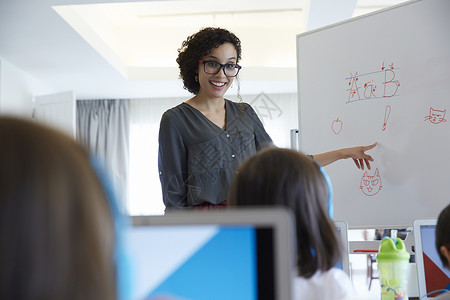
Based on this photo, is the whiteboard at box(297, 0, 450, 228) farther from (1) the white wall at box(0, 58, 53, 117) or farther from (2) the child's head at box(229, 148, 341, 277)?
(1) the white wall at box(0, 58, 53, 117)

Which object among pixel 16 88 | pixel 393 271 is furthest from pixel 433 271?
pixel 16 88

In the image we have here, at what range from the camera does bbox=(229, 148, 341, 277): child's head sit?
0.88 meters

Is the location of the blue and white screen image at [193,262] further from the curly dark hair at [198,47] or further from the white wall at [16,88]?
the white wall at [16,88]

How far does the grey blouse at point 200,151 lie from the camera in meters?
1.81

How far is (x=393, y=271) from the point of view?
1662 mm

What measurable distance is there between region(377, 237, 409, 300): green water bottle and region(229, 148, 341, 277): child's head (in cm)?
82

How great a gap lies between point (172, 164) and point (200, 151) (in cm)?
11

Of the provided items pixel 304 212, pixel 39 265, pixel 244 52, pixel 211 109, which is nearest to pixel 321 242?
pixel 304 212

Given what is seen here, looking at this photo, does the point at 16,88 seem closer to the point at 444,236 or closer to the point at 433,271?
the point at 433,271

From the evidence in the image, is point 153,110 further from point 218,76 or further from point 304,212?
point 304,212

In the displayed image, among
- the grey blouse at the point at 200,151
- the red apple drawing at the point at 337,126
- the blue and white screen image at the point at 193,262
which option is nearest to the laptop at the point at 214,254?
the blue and white screen image at the point at 193,262

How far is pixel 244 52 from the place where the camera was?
6492 mm

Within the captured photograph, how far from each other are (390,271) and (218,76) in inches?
35.2

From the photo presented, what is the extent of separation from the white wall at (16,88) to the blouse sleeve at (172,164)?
11.9ft
